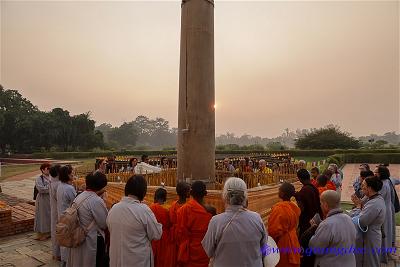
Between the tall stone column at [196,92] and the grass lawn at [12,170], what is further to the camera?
the grass lawn at [12,170]

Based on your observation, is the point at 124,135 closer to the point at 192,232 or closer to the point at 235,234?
the point at 192,232

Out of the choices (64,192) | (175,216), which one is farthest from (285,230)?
(64,192)

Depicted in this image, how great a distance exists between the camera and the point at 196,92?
6176 millimetres

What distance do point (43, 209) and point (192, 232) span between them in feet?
16.2

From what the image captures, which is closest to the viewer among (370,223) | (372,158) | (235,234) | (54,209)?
(235,234)

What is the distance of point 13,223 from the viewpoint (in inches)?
292

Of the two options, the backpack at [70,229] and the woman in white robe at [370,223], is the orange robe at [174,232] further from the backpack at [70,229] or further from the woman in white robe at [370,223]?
the woman in white robe at [370,223]

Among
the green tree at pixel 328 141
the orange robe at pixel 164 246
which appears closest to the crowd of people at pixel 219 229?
the orange robe at pixel 164 246

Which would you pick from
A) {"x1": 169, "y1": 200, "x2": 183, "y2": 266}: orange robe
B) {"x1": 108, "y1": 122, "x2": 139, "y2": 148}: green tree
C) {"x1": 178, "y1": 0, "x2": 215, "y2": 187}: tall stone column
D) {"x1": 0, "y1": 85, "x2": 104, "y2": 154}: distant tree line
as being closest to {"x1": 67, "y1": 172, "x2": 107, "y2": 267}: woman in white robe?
{"x1": 169, "y1": 200, "x2": 183, "y2": 266}: orange robe

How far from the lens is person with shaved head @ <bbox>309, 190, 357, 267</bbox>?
3.11 m

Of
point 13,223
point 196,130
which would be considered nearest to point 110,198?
point 13,223

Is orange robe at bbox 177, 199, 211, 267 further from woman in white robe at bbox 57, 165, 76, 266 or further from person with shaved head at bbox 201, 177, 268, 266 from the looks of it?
woman in white robe at bbox 57, 165, 76, 266

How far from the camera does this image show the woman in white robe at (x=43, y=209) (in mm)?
6909

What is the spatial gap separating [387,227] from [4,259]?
24.3 feet
